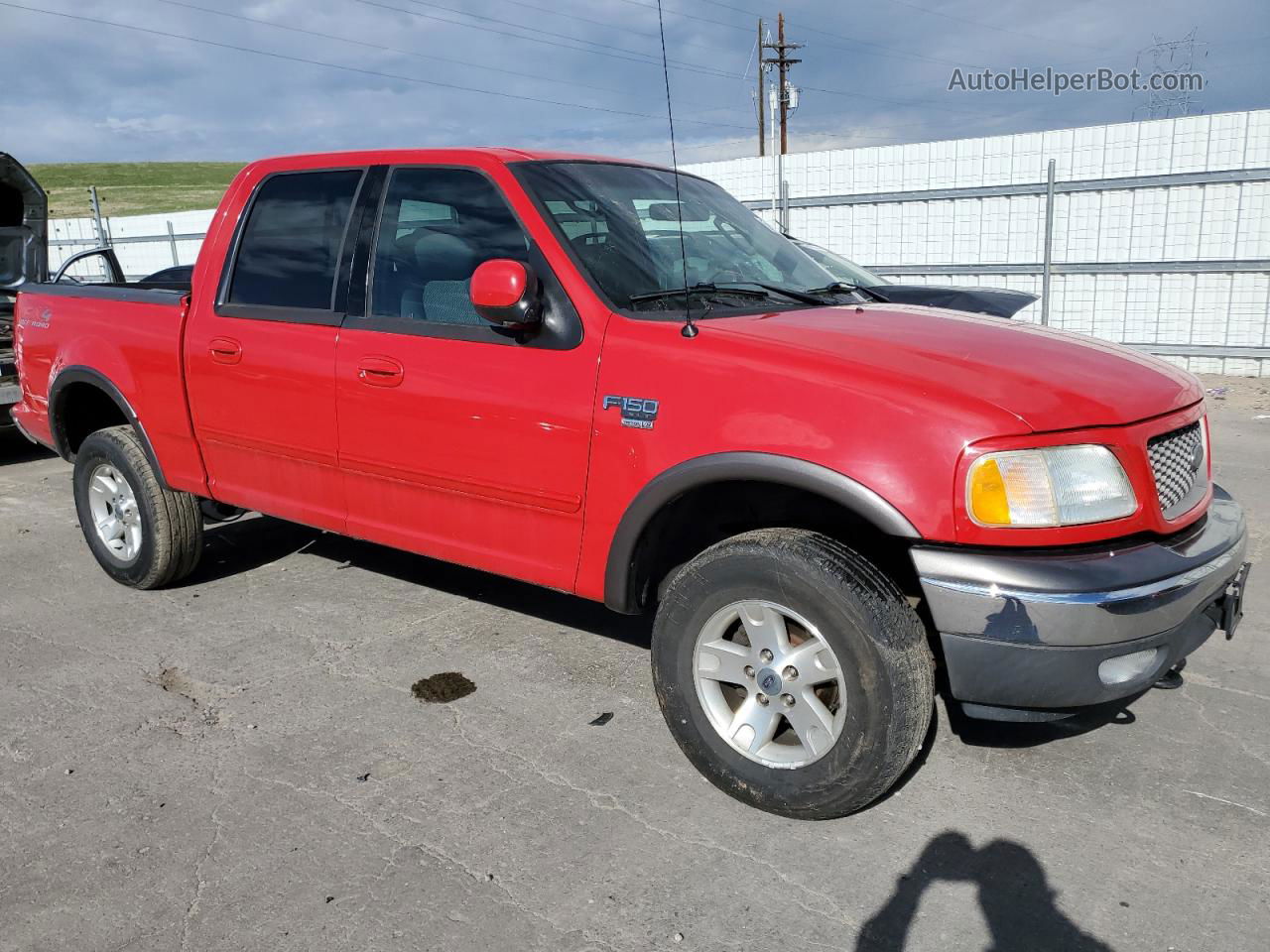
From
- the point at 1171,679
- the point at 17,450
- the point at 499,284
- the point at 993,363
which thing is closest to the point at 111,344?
the point at 499,284

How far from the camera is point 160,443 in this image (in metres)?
4.61

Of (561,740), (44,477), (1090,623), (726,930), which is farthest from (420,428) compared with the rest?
(44,477)

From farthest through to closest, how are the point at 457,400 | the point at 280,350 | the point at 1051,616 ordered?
1. the point at 280,350
2. the point at 457,400
3. the point at 1051,616

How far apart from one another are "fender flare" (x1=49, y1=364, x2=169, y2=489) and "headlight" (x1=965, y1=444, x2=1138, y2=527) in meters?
3.68

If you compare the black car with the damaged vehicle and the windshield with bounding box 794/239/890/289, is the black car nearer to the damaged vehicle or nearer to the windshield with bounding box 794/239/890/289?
the windshield with bounding box 794/239/890/289

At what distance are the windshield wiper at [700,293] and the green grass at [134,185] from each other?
36887 millimetres

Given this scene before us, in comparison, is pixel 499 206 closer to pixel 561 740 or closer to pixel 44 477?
pixel 561 740

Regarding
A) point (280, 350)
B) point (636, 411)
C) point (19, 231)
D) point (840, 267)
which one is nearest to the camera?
point (636, 411)

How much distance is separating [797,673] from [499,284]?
1450 millimetres

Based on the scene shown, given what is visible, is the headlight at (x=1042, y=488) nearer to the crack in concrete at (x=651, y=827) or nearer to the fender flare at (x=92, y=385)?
the crack in concrete at (x=651, y=827)

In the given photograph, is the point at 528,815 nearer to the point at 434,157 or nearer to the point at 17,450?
the point at 434,157

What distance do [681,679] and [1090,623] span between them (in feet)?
3.78

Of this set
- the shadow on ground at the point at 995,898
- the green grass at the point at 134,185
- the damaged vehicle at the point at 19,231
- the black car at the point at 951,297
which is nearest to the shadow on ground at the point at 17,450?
the damaged vehicle at the point at 19,231

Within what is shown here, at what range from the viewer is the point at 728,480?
294cm
